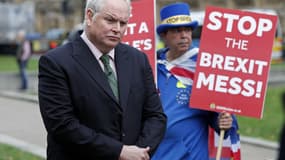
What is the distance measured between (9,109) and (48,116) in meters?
12.4

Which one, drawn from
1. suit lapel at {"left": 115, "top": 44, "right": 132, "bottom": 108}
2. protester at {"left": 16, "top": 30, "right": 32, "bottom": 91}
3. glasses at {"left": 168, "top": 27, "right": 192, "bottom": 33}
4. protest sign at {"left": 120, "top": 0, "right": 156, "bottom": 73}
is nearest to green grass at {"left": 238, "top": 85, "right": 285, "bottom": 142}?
protest sign at {"left": 120, "top": 0, "right": 156, "bottom": 73}

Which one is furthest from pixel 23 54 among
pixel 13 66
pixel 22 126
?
pixel 13 66

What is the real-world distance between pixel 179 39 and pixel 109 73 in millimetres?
1276

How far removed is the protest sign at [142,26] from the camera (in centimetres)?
499

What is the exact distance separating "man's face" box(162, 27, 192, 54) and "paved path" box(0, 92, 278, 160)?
3277 mm

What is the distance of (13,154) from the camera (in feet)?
31.3

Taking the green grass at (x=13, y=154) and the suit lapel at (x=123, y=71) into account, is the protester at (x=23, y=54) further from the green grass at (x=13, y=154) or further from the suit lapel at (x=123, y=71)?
the suit lapel at (x=123, y=71)

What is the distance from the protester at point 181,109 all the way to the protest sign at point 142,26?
0.20 metres

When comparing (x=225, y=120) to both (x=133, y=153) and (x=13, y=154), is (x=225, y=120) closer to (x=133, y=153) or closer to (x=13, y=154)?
(x=133, y=153)

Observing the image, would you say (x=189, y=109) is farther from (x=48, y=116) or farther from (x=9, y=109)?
(x=9, y=109)

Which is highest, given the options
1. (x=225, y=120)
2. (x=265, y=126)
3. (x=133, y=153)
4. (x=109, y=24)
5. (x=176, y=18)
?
(x=109, y=24)

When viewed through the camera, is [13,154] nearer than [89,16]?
No

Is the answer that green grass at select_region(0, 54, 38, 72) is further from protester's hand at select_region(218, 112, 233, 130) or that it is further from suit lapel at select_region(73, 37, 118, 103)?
suit lapel at select_region(73, 37, 118, 103)

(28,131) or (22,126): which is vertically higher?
(28,131)
